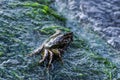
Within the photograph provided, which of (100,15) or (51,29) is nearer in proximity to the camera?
(51,29)

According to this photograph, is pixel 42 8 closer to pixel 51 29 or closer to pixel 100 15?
pixel 51 29

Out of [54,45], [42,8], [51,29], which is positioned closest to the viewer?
[54,45]

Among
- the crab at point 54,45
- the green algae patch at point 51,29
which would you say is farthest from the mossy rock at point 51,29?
the crab at point 54,45

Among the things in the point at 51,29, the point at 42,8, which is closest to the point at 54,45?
the point at 51,29

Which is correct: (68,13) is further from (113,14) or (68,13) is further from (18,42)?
(18,42)

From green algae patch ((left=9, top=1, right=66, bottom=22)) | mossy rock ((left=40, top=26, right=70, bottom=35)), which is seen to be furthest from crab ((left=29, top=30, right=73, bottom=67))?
green algae patch ((left=9, top=1, right=66, bottom=22))

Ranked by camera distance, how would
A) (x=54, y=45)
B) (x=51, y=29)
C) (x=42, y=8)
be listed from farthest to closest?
1. (x=42, y=8)
2. (x=51, y=29)
3. (x=54, y=45)

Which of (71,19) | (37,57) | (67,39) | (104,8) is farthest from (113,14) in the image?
(37,57)

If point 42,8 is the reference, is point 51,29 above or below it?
below
